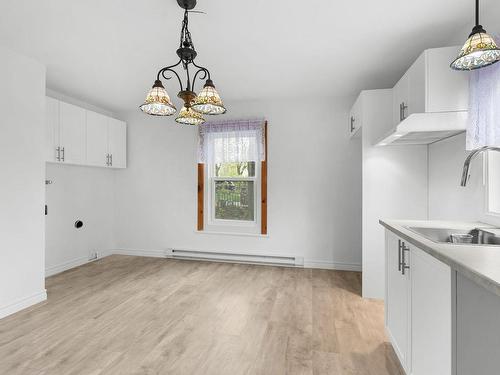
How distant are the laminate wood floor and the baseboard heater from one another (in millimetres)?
454

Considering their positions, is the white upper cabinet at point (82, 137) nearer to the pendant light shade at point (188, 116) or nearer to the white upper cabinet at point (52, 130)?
the white upper cabinet at point (52, 130)

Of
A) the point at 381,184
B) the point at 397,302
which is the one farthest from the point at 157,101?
the point at 381,184

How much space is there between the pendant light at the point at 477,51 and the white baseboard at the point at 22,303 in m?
4.06

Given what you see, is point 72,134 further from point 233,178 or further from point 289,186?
point 289,186

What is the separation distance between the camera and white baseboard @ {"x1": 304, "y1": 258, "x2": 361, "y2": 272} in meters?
3.94

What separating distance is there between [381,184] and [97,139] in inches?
158

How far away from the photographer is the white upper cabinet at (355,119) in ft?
10.6

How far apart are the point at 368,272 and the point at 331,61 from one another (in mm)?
2380

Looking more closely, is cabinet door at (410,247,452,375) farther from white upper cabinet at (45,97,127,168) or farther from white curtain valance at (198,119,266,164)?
white upper cabinet at (45,97,127,168)

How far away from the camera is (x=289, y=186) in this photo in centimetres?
414

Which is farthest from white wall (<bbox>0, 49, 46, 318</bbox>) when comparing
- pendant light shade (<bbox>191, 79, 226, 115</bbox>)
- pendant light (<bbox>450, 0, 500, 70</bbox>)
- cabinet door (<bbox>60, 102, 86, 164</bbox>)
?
pendant light (<bbox>450, 0, 500, 70</bbox>)

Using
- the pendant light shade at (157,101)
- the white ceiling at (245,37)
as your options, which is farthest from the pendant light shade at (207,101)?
the white ceiling at (245,37)

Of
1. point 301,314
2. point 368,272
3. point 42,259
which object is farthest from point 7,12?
point 368,272

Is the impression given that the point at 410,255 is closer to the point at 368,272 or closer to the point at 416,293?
the point at 416,293
